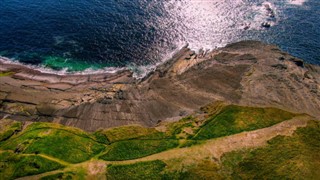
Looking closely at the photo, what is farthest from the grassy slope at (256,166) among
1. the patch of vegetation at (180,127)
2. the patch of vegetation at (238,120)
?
the patch of vegetation at (180,127)

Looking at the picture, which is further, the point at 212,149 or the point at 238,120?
the point at 238,120

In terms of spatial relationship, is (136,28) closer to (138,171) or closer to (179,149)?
(179,149)

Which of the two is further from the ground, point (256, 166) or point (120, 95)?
Answer: point (120, 95)

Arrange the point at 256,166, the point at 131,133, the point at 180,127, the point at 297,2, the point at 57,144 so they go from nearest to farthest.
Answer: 1. the point at 256,166
2. the point at 57,144
3. the point at 131,133
4. the point at 180,127
5. the point at 297,2

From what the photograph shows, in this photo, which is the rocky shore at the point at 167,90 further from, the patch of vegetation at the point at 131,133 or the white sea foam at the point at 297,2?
the white sea foam at the point at 297,2

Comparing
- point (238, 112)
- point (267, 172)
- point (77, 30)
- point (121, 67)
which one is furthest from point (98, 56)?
point (267, 172)

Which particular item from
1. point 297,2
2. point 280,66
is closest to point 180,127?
point 280,66

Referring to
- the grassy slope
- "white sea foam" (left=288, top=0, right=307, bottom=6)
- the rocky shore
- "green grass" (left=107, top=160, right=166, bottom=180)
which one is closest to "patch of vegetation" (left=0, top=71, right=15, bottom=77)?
the rocky shore
